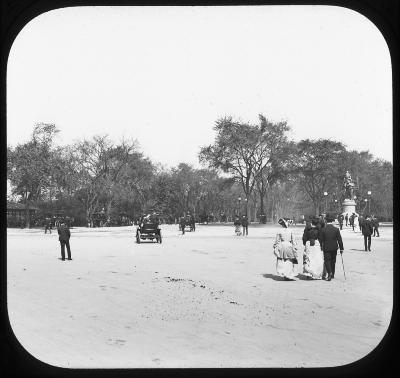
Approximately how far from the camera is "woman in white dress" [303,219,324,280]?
8.02 metres

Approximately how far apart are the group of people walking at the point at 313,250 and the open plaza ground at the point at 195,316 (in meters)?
A: 0.25

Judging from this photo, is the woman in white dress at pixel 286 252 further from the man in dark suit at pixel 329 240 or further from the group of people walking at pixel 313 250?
the man in dark suit at pixel 329 240

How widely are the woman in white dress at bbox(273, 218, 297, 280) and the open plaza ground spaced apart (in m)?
0.20

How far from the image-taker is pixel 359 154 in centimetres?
3562

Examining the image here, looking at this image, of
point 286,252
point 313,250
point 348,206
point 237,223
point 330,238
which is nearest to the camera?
point 330,238

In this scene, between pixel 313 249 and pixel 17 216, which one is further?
pixel 17 216

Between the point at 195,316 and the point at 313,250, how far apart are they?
3.33 metres

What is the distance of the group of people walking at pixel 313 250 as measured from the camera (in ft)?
25.1

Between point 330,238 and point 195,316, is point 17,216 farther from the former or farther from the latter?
point 195,316

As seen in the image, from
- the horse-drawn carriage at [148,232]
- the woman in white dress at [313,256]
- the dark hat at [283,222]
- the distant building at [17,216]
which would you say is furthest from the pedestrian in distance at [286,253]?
the distant building at [17,216]

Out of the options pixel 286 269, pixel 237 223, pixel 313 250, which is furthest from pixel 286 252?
pixel 237 223

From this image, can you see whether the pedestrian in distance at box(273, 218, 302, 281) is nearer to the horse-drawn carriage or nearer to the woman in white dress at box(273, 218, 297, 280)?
the woman in white dress at box(273, 218, 297, 280)

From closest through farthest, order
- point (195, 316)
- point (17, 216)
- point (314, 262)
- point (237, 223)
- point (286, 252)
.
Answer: point (195, 316) < point (286, 252) < point (314, 262) < point (237, 223) < point (17, 216)

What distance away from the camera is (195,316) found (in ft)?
17.4
